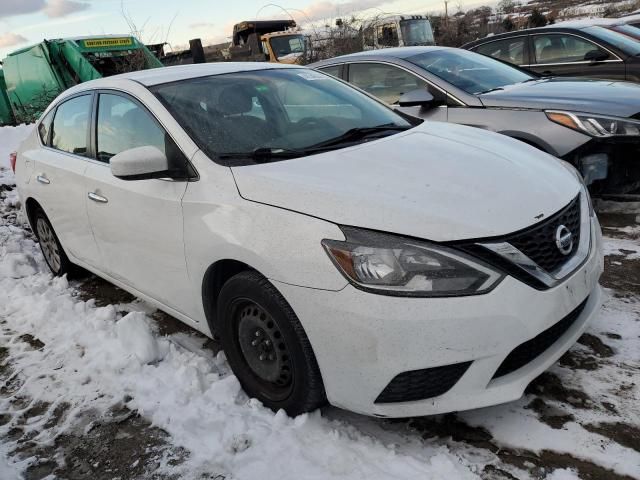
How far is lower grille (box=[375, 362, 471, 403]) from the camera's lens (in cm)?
219

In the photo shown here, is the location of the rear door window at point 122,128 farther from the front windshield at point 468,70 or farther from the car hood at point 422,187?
the front windshield at point 468,70

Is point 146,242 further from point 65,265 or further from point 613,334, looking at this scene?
point 613,334

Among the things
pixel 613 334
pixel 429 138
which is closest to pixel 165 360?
pixel 429 138

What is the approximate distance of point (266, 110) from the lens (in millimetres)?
3295

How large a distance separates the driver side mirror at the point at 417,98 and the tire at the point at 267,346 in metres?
3.05

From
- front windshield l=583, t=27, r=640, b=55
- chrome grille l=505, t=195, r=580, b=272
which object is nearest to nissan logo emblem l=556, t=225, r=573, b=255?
chrome grille l=505, t=195, r=580, b=272

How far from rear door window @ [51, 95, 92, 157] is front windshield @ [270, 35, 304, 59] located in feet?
39.6

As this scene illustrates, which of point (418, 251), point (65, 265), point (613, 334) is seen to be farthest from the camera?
point (65, 265)

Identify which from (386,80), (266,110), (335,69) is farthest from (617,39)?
(266,110)

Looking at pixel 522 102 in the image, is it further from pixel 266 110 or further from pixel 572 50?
pixel 572 50

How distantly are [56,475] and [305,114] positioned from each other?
7.42 feet

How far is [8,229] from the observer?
602 centimetres

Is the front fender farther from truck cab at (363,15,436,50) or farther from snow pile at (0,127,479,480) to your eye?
truck cab at (363,15,436,50)

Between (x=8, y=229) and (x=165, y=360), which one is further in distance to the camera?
(x=8, y=229)
